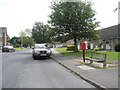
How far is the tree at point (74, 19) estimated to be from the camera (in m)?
25.7

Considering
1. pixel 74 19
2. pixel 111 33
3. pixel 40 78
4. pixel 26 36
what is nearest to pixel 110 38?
pixel 111 33

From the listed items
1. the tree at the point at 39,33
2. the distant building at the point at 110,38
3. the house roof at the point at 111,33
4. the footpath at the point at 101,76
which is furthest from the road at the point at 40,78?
the tree at the point at 39,33

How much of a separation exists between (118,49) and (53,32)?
10869mm

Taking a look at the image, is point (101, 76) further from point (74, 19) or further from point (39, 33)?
point (39, 33)

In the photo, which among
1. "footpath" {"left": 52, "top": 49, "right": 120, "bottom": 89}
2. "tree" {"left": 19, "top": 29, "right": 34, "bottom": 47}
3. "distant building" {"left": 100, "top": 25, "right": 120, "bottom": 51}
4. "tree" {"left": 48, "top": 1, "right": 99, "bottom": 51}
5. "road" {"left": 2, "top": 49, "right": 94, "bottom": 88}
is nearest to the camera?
"footpath" {"left": 52, "top": 49, "right": 120, "bottom": 89}

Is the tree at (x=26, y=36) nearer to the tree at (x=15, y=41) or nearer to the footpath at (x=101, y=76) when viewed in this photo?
the tree at (x=15, y=41)

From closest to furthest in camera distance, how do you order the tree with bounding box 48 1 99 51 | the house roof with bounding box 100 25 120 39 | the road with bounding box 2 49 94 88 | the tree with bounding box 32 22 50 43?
the road with bounding box 2 49 94 88
the tree with bounding box 48 1 99 51
the house roof with bounding box 100 25 120 39
the tree with bounding box 32 22 50 43

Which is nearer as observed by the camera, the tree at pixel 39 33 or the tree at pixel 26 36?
the tree at pixel 39 33

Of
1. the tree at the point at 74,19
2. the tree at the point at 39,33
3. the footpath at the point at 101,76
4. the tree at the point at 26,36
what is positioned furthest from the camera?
the tree at the point at 26,36

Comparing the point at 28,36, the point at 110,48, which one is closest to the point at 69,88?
the point at 110,48

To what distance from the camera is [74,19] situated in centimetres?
2544

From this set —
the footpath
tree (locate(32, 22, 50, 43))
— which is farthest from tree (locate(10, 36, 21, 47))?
the footpath

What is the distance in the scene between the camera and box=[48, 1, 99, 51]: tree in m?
25.7

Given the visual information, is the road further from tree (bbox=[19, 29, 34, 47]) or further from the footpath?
tree (bbox=[19, 29, 34, 47])
